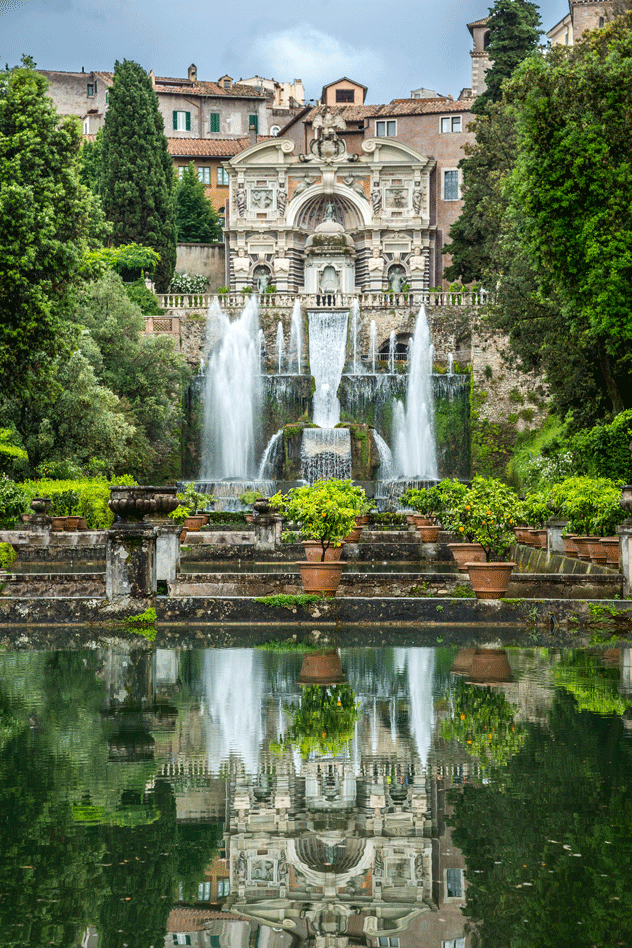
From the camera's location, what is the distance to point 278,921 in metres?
4.21

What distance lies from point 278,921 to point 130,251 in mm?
47501

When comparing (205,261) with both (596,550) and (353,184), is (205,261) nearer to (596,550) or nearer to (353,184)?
(353,184)

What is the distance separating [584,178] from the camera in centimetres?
2064

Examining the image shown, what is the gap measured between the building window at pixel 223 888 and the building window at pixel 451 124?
6144 centimetres

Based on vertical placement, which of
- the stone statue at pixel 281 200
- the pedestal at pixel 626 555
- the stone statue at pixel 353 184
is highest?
the stone statue at pixel 353 184

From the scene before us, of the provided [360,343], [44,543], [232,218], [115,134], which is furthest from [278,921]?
[232,218]

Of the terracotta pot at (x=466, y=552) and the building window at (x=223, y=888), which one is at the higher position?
the terracotta pot at (x=466, y=552)

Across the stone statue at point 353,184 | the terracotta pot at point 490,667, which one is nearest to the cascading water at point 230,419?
the stone statue at point 353,184

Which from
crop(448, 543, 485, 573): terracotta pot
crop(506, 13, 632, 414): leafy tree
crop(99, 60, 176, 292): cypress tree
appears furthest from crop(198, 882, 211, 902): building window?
crop(99, 60, 176, 292): cypress tree

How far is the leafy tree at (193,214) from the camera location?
6353cm

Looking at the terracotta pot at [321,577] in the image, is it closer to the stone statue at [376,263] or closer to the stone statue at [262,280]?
the stone statue at [376,263]

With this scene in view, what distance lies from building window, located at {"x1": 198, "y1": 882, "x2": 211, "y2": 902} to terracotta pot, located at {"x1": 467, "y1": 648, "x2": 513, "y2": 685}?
473 centimetres

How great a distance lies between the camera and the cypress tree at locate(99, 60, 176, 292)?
1998 inches

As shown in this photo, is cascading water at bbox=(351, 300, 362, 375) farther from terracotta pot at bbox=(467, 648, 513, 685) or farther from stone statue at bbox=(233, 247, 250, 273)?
terracotta pot at bbox=(467, 648, 513, 685)
